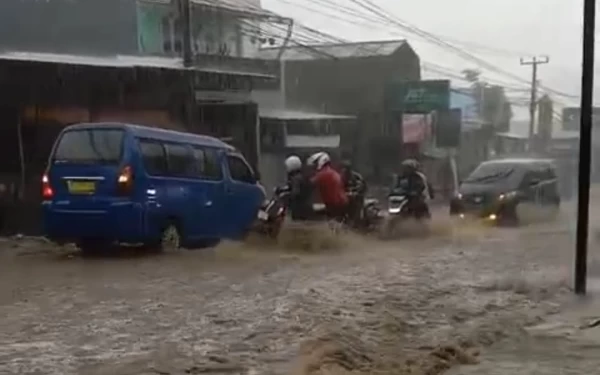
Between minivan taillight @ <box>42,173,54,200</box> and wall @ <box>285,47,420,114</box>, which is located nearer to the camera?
minivan taillight @ <box>42,173,54,200</box>

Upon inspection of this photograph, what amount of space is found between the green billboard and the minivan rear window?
23.1 m


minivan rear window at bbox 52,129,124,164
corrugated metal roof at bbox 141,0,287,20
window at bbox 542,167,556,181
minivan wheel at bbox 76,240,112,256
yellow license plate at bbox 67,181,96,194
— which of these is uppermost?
corrugated metal roof at bbox 141,0,287,20

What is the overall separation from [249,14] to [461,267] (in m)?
17.3

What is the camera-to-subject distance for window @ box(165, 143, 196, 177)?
562 inches

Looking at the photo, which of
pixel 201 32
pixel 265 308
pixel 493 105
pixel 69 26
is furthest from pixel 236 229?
pixel 493 105

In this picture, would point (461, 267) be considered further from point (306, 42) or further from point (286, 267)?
point (306, 42)

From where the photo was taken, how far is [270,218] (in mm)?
16062

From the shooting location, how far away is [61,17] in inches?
945

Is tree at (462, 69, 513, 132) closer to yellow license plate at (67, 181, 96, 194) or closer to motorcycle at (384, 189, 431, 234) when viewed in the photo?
motorcycle at (384, 189, 431, 234)

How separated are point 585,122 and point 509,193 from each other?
12917mm

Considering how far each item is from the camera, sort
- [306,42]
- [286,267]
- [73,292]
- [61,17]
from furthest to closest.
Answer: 1. [306,42]
2. [61,17]
3. [286,267]
4. [73,292]

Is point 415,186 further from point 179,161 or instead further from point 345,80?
point 345,80

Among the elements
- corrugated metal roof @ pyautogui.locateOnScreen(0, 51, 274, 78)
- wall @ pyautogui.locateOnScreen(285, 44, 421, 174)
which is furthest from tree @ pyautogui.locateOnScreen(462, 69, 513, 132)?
corrugated metal roof @ pyautogui.locateOnScreen(0, 51, 274, 78)

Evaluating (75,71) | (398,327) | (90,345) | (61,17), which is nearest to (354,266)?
(398,327)
